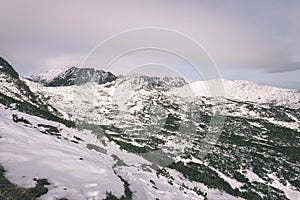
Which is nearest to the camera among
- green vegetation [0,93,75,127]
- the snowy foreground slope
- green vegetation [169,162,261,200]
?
the snowy foreground slope

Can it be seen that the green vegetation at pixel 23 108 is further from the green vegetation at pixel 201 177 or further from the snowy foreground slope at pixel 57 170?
the green vegetation at pixel 201 177

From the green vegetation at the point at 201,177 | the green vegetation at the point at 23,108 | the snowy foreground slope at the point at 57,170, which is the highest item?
the green vegetation at the point at 23,108

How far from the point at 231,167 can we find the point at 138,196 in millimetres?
116211

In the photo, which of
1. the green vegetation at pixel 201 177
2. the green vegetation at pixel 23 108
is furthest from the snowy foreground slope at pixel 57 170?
the green vegetation at pixel 201 177

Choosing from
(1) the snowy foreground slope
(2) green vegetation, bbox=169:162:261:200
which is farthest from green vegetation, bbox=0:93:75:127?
(2) green vegetation, bbox=169:162:261:200

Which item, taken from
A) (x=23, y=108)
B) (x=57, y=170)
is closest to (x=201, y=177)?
(x=23, y=108)

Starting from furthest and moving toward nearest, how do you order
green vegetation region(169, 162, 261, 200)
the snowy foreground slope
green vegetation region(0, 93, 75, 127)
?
green vegetation region(169, 162, 261, 200) < green vegetation region(0, 93, 75, 127) < the snowy foreground slope

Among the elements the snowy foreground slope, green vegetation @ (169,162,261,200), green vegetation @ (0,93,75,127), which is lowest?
the snowy foreground slope

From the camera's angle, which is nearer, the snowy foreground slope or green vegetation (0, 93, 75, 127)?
the snowy foreground slope

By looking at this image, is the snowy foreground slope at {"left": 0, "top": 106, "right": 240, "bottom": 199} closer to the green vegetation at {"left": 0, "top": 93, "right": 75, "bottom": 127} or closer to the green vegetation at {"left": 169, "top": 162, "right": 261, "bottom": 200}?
the green vegetation at {"left": 0, "top": 93, "right": 75, "bottom": 127}

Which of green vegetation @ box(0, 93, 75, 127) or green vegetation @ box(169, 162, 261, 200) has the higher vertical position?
green vegetation @ box(0, 93, 75, 127)

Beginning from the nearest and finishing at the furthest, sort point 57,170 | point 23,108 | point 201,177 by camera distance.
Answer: point 57,170 → point 23,108 → point 201,177

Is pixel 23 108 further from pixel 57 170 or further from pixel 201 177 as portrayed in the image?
pixel 201 177

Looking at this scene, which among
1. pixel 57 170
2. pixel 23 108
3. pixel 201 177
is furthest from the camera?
pixel 201 177
